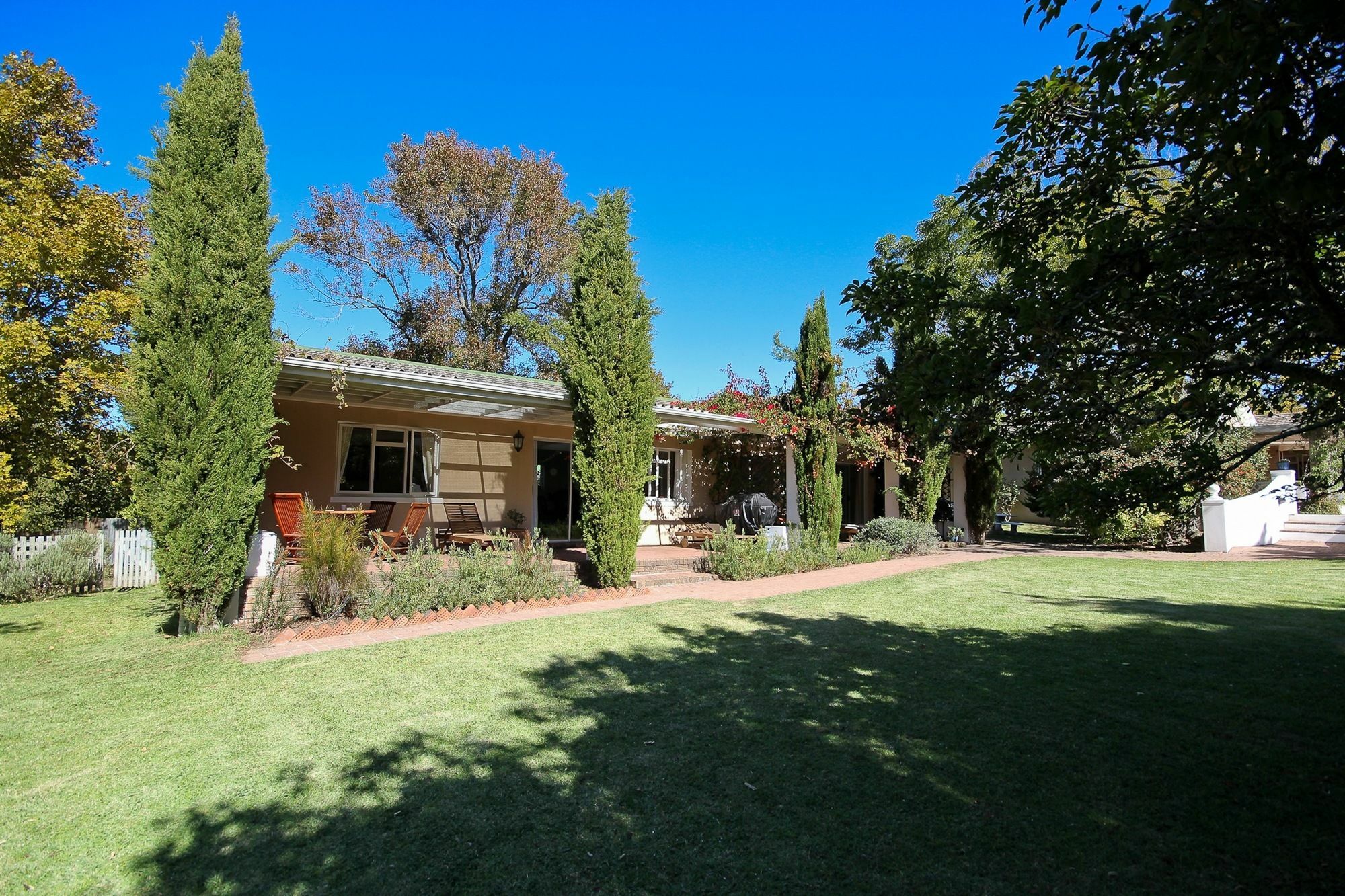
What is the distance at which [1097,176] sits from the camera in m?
3.89

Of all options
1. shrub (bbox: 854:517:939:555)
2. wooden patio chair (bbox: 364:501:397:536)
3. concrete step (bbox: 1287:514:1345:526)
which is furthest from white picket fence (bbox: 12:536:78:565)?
concrete step (bbox: 1287:514:1345:526)

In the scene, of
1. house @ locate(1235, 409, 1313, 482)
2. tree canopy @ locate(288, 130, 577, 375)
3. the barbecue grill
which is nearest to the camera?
the barbecue grill

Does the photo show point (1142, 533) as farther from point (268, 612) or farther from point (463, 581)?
point (268, 612)

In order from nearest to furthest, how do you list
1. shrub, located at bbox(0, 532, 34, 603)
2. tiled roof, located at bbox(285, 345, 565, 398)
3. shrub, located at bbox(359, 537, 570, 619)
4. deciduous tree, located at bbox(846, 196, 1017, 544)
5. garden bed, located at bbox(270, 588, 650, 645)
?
deciduous tree, located at bbox(846, 196, 1017, 544) → garden bed, located at bbox(270, 588, 650, 645) → shrub, located at bbox(359, 537, 570, 619) → tiled roof, located at bbox(285, 345, 565, 398) → shrub, located at bbox(0, 532, 34, 603)

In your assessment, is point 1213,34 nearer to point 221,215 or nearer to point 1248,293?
point 1248,293

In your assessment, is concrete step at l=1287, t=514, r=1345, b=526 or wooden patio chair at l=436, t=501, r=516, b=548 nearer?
wooden patio chair at l=436, t=501, r=516, b=548

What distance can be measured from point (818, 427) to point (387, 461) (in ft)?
28.3

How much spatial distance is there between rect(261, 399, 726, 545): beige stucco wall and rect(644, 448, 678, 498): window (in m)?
0.25

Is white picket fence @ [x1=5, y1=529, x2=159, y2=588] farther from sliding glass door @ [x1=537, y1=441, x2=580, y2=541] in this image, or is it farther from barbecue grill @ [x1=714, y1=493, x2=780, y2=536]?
barbecue grill @ [x1=714, y1=493, x2=780, y2=536]

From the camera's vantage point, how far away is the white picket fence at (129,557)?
10.7 m

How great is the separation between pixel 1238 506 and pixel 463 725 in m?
17.8

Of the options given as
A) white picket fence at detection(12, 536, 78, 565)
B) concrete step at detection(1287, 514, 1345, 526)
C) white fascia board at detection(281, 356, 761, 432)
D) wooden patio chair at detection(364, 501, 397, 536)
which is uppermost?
white fascia board at detection(281, 356, 761, 432)

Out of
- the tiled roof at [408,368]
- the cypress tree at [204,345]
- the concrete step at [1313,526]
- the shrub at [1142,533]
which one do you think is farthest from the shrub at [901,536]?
the cypress tree at [204,345]

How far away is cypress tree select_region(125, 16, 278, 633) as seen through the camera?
6.82 metres
